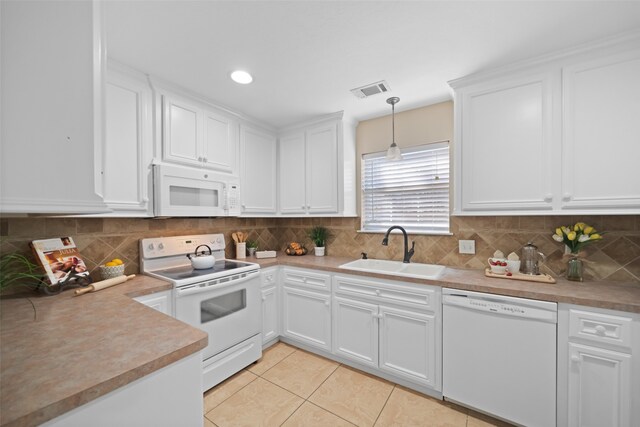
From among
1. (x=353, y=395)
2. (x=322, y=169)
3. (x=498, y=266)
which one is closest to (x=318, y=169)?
(x=322, y=169)

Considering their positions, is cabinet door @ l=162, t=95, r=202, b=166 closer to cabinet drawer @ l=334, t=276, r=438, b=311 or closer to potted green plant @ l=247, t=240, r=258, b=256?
potted green plant @ l=247, t=240, r=258, b=256

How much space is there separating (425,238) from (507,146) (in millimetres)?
1012

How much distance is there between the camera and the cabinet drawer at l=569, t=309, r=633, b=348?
1320 mm

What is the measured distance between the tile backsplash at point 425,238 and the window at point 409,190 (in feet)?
0.49

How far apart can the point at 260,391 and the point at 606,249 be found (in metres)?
2.69

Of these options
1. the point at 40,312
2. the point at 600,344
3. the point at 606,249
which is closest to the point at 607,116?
the point at 606,249

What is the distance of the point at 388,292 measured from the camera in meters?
2.02

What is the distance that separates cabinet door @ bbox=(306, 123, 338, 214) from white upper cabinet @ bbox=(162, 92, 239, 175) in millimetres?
789

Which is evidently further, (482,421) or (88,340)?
(482,421)

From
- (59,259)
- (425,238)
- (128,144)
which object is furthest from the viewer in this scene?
(425,238)

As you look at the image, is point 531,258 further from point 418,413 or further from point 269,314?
point 269,314

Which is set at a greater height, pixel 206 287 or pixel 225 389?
pixel 206 287

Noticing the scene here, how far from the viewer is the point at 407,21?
141 cm

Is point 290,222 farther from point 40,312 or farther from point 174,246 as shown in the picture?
point 40,312
